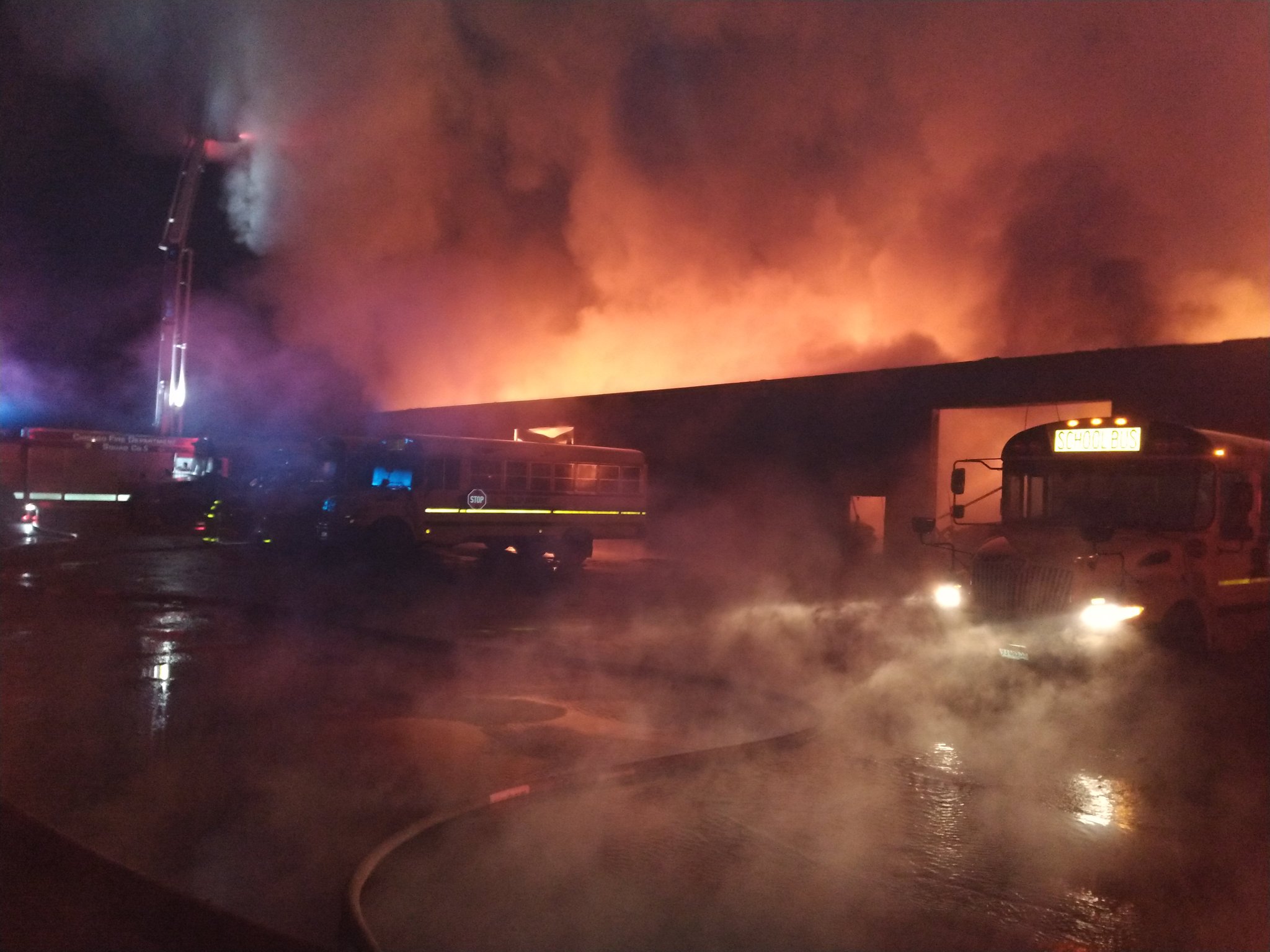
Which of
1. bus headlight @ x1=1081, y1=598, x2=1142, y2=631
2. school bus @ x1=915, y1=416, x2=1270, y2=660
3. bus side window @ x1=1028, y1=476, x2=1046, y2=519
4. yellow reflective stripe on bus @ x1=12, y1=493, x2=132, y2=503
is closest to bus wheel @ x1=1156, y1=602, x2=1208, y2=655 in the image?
school bus @ x1=915, y1=416, x2=1270, y2=660

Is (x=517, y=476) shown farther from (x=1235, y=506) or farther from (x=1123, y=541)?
(x=1235, y=506)

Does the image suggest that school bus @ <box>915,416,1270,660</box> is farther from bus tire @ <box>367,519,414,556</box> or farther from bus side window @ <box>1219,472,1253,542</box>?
bus tire @ <box>367,519,414,556</box>

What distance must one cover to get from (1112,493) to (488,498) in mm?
10637

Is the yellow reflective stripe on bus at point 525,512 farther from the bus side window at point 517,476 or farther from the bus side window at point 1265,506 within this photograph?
the bus side window at point 1265,506

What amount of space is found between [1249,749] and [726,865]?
4339mm

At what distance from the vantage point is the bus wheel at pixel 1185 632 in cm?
886

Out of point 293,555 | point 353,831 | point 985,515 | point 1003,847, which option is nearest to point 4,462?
point 293,555

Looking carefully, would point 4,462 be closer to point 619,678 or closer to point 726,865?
point 619,678

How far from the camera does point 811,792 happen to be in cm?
541

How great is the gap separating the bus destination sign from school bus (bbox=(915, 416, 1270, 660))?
0.03 feet

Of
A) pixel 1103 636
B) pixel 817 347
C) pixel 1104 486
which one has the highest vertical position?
pixel 817 347

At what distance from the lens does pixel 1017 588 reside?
8.45 meters

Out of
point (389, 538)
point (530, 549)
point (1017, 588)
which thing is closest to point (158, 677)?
point (1017, 588)

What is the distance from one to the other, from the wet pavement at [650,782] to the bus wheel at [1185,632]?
0.23m
